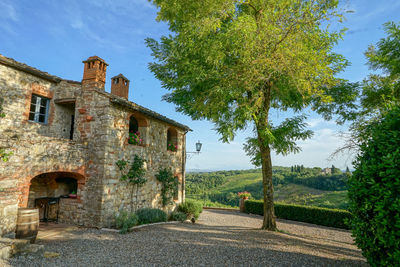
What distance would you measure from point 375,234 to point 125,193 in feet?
26.0

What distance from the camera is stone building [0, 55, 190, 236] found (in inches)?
270

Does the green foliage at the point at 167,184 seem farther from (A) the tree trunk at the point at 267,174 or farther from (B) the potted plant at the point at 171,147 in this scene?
(A) the tree trunk at the point at 267,174

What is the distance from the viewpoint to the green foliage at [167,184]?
10.9m

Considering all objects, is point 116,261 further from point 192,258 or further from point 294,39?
point 294,39

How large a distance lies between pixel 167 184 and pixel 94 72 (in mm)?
6231

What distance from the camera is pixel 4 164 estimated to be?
5.91 metres

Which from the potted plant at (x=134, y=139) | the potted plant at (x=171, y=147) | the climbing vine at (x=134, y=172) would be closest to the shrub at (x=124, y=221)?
the climbing vine at (x=134, y=172)

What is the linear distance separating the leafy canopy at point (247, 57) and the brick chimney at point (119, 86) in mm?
2688

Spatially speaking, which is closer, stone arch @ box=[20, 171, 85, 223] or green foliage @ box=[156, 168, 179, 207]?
stone arch @ box=[20, 171, 85, 223]

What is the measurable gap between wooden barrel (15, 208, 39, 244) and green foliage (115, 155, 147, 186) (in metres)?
3.07

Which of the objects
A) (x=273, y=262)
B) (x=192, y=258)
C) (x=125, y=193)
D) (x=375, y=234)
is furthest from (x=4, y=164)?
(x=375, y=234)

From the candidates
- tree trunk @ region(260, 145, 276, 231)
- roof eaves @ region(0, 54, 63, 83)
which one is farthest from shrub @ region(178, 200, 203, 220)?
roof eaves @ region(0, 54, 63, 83)

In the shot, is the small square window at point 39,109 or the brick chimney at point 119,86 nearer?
the small square window at point 39,109

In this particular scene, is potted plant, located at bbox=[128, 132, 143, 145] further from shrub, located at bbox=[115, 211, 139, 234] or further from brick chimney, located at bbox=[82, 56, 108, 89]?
shrub, located at bbox=[115, 211, 139, 234]
